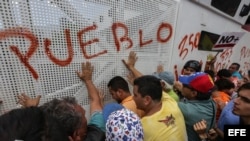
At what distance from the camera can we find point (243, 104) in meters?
1.33

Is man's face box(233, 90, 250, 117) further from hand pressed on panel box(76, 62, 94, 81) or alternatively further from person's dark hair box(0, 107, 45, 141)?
person's dark hair box(0, 107, 45, 141)

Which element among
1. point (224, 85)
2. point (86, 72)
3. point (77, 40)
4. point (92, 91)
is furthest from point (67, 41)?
point (224, 85)

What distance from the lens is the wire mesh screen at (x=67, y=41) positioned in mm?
1058

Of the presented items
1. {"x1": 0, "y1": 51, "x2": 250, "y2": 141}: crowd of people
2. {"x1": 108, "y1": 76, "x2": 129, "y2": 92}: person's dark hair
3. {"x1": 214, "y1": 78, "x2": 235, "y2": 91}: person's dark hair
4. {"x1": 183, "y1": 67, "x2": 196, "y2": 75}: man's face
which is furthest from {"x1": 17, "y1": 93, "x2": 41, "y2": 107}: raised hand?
{"x1": 214, "y1": 78, "x2": 235, "y2": 91}: person's dark hair

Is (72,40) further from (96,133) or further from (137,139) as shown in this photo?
(137,139)

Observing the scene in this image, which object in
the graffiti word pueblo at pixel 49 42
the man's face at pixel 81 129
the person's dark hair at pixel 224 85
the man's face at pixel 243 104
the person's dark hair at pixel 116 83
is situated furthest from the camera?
the person's dark hair at pixel 224 85

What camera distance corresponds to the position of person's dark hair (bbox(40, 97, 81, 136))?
807 millimetres

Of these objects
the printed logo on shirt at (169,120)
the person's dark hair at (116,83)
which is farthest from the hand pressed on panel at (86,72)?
the printed logo on shirt at (169,120)

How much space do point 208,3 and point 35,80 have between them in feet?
8.22

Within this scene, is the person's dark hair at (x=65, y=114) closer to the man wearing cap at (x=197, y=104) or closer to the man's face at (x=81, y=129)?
Result: the man's face at (x=81, y=129)

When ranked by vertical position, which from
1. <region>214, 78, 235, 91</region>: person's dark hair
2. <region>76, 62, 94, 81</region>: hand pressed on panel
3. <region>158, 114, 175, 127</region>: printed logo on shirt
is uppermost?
<region>76, 62, 94, 81</region>: hand pressed on panel

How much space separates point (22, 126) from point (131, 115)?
1.62 ft

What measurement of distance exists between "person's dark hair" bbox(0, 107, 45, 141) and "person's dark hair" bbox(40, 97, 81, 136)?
0.16 feet

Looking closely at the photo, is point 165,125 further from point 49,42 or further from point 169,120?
point 49,42
